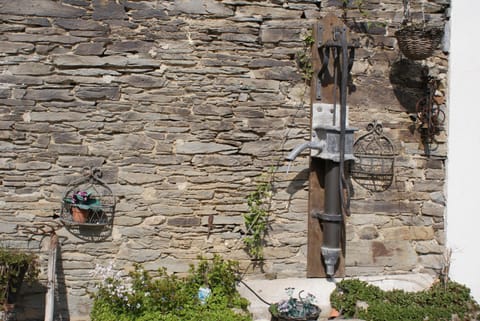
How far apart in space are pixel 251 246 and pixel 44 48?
96.7 inches

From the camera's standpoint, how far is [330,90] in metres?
4.68

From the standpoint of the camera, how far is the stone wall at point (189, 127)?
14.2ft

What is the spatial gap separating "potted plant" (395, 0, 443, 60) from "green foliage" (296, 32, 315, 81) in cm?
77

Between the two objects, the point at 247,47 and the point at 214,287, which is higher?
the point at 247,47

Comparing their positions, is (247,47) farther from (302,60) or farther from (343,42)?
(343,42)

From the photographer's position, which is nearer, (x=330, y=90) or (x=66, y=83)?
(x=66, y=83)

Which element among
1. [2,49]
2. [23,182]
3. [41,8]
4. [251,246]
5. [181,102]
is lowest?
[251,246]

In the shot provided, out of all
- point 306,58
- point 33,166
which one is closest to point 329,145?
point 306,58

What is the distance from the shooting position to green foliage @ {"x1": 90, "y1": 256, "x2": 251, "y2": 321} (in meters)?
4.03

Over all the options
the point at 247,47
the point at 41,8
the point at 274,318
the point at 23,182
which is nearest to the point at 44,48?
the point at 41,8

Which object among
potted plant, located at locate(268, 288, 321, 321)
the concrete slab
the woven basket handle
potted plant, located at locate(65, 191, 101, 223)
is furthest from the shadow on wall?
potted plant, located at locate(65, 191, 101, 223)

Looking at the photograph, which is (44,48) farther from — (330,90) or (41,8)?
(330,90)

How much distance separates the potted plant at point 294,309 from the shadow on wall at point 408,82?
2024 millimetres

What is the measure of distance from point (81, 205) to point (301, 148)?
1915 mm
